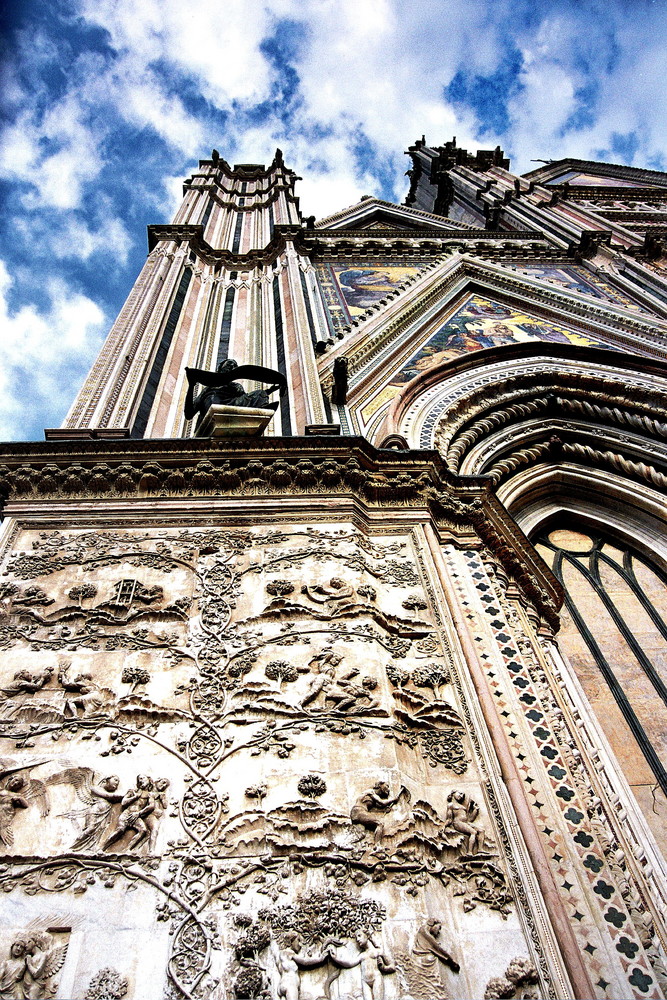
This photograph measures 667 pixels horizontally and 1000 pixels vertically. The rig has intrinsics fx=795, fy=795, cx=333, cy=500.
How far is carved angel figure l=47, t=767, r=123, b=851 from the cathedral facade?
0.05ft

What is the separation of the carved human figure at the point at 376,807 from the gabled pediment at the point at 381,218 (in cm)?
1938

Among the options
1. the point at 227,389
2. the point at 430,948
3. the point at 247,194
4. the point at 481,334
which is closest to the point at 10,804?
the point at 430,948

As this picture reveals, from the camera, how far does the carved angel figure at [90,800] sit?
363cm

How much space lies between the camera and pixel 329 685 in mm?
4375

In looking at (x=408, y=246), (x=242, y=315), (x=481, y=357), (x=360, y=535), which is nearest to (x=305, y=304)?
(x=242, y=315)

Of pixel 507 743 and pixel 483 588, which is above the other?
pixel 483 588

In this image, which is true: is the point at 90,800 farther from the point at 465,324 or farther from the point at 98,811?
the point at 465,324

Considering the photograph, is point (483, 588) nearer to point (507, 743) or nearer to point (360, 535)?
point (360, 535)

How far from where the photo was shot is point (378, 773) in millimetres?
3924

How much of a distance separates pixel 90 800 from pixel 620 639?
15.2ft

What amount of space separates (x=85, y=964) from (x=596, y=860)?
8.03 ft

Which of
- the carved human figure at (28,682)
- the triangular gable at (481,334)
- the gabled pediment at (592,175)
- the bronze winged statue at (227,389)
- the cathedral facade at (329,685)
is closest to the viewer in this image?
the cathedral facade at (329,685)

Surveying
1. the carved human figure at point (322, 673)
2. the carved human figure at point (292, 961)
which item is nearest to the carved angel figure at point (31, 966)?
the carved human figure at point (292, 961)

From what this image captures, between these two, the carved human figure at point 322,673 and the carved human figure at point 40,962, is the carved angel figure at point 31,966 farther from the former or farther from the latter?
the carved human figure at point 322,673
